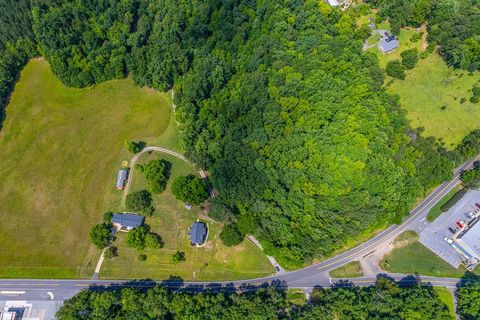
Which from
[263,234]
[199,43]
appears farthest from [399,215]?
[199,43]

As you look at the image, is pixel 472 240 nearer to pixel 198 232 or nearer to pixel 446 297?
pixel 446 297

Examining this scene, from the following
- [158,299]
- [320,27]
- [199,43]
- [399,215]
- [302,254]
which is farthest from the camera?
[199,43]

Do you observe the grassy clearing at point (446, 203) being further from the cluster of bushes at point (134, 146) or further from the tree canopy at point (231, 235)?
the cluster of bushes at point (134, 146)

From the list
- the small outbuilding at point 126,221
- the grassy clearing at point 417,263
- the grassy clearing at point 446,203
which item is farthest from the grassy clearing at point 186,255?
the grassy clearing at point 446,203

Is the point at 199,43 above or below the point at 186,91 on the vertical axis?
above

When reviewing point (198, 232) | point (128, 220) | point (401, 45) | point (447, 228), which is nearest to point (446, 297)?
point (447, 228)

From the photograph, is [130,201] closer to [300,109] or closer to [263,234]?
[263,234]

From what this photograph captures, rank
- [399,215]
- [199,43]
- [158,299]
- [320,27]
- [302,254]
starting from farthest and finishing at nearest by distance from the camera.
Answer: [199,43]
[320,27]
[399,215]
[302,254]
[158,299]
